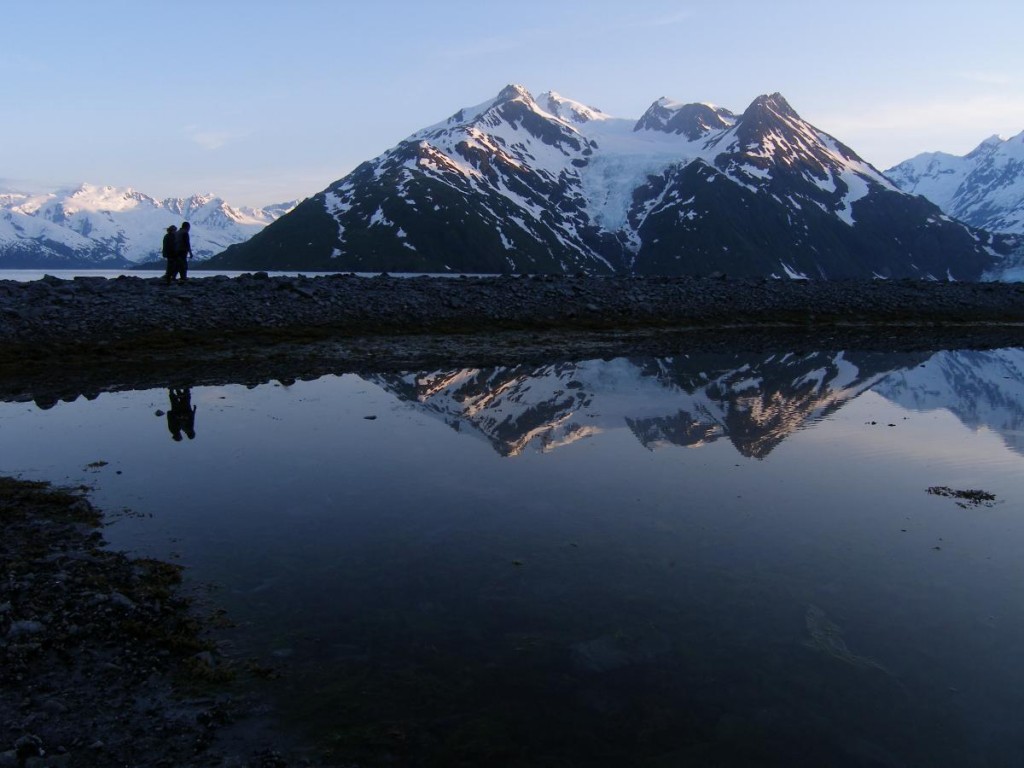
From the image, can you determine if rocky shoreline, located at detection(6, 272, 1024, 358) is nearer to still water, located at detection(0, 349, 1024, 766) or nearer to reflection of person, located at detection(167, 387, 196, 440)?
reflection of person, located at detection(167, 387, 196, 440)

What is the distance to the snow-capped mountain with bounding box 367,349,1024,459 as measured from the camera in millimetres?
20922

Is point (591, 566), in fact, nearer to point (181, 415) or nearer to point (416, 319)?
point (181, 415)

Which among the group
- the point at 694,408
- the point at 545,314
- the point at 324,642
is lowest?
the point at 324,642

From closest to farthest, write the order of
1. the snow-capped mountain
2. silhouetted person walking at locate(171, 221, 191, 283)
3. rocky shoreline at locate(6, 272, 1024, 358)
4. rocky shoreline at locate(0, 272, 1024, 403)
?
1. the snow-capped mountain
2. rocky shoreline at locate(0, 272, 1024, 403)
3. rocky shoreline at locate(6, 272, 1024, 358)
4. silhouetted person walking at locate(171, 221, 191, 283)

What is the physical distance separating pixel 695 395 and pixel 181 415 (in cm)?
1844

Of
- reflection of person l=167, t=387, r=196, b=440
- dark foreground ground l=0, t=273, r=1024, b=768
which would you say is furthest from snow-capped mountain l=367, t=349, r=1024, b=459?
reflection of person l=167, t=387, r=196, b=440

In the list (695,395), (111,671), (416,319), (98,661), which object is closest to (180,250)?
(416,319)

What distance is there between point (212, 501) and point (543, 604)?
7.85 m

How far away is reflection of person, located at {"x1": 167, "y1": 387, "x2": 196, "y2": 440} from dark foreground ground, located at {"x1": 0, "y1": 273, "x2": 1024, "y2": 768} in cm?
258

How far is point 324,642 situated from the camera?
356 inches

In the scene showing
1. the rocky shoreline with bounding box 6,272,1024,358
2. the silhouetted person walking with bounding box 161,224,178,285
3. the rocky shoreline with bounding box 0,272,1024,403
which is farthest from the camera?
the silhouetted person walking with bounding box 161,224,178,285

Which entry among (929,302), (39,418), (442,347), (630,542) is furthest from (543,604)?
(929,302)

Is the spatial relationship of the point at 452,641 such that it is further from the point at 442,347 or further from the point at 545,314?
the point at 545,314

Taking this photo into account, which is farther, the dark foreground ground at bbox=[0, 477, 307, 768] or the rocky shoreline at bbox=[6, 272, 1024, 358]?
the rocky shoreline at bbox=[6, 272, 1024, 358]
